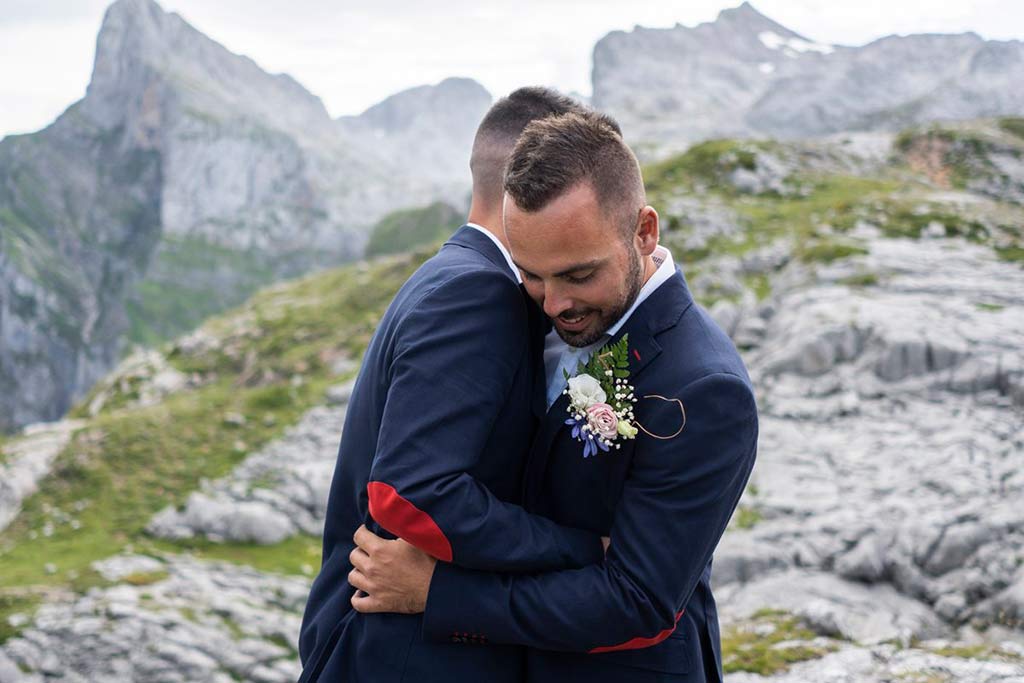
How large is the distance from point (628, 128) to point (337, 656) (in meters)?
190

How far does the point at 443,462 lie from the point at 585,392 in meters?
0.79

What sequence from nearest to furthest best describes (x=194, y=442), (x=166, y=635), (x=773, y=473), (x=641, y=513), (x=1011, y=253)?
(x=641, y=513)
(x=166, y=635)
(x=773, y=473)
(x=194, y=442)
(x=1011, y=253)

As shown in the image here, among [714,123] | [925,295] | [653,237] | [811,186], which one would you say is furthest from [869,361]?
[714,123]

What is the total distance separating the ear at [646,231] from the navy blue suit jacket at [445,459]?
68 cm

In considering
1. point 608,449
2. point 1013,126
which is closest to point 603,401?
point 608,449

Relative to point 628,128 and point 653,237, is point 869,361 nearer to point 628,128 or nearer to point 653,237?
point 653,237

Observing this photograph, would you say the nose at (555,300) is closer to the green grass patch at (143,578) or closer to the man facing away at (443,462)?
the man facing away at (443,462)

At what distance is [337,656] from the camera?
450 cm

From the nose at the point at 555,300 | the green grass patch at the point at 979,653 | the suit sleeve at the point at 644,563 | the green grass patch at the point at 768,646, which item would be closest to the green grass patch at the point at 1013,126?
the green grass patch at the point at 768,646

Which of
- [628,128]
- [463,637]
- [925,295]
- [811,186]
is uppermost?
[628,128]

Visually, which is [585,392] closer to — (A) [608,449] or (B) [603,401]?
(B) [603,401]

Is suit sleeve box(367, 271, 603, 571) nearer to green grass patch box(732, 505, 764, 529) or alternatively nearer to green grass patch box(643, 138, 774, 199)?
green grass patch box(732, 505, 764, 529)

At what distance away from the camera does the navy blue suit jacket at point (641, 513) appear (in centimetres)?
397

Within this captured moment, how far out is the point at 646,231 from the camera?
167 inches
